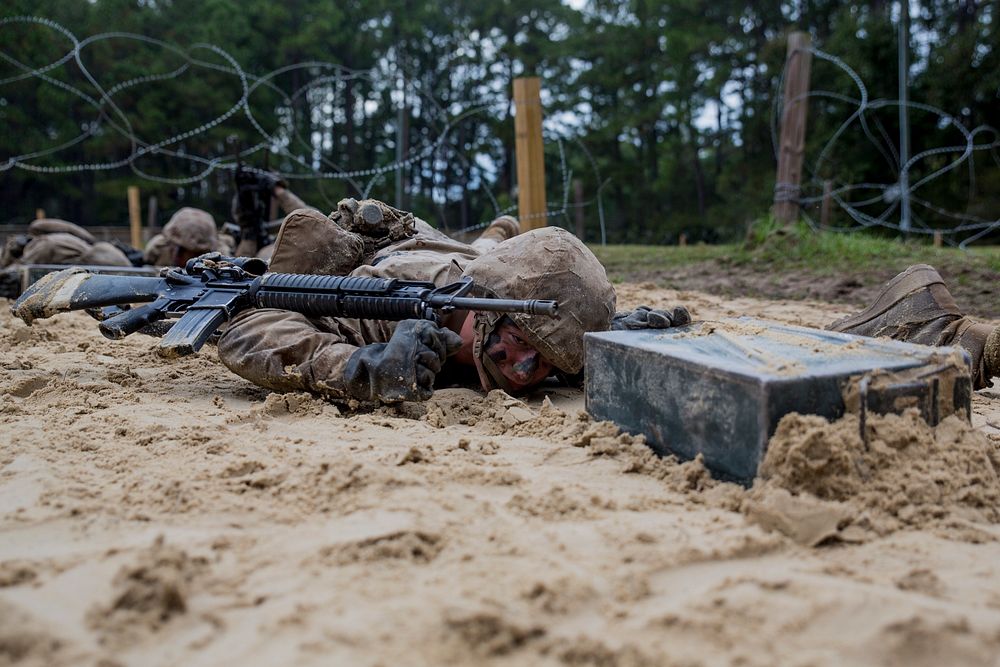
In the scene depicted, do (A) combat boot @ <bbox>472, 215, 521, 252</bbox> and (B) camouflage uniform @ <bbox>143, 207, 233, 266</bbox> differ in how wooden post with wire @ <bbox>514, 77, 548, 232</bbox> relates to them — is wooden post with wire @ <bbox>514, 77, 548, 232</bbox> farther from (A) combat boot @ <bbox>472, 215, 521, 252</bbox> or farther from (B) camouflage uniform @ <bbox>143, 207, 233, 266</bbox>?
(B) camouflage uniform @ <bbox>143, 207, 233, 266</bbox>

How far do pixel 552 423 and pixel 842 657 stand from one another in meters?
1.40

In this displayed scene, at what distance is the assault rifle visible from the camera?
110 inches

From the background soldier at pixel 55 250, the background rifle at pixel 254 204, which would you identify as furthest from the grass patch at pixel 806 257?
the background soldier at pixel 55 250

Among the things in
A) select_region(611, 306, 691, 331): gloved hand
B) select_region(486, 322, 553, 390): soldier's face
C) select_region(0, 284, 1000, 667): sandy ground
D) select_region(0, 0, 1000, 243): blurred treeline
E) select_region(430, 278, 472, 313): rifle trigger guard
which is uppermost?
select_region(0, 0, 1000, 243): blurred treeline

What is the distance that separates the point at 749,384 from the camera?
1884 millimetres

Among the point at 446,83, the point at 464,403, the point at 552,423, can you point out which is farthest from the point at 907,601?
the point at 446,83

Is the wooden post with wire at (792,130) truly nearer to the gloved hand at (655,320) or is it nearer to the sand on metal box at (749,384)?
the gloved hand at (655,320)

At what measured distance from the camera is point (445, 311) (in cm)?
287

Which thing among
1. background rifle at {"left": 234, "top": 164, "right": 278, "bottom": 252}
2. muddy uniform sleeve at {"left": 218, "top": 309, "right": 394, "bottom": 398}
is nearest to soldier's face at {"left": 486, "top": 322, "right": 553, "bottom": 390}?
muddy uniform sleeve at {"left": 218, "top": 309, "right": 394, "bottom": 398}

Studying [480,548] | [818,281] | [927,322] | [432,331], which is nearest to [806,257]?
[818,281]

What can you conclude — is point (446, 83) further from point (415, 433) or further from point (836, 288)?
point (415, 433)

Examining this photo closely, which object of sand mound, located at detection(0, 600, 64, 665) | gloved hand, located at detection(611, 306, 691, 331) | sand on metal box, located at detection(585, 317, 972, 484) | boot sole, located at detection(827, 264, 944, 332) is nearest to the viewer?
sand mound, located at detection(0, 600, 64, 665)

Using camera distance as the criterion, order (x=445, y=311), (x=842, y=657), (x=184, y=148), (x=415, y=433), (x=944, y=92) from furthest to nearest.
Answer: (x=184, y=148), (x=944, y=92), (x=445, y=311), (x=415, y=433), (x=842, y=657)

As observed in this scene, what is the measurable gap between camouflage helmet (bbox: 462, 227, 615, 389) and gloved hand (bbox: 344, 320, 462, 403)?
0.79 feet
